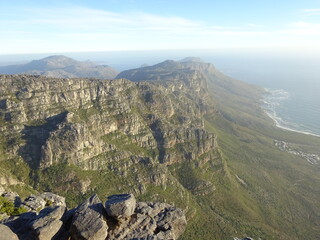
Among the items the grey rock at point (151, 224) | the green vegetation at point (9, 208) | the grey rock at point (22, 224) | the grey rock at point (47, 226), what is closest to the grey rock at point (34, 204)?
the green vegetation at point (9, 208)

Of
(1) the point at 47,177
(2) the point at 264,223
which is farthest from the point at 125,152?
(2) the point at 264,223

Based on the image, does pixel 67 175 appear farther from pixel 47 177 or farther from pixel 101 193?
pixel 101 193

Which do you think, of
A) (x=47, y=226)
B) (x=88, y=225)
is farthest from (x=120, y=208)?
(x=47, y=226)

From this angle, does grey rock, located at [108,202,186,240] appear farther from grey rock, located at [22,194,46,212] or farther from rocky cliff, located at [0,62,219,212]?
rocky cliff, located at [0,62,219,212]

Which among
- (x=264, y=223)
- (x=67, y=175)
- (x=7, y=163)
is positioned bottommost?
(x=264, y=223)

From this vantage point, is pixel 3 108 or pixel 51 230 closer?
pixel 51 230

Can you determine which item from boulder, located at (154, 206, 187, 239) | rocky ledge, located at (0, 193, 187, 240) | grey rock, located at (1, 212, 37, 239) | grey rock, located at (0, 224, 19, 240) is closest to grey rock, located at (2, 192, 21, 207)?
grey rock, located at (1, 212, 37, 239)

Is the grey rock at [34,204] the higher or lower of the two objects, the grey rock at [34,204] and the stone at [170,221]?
the lower

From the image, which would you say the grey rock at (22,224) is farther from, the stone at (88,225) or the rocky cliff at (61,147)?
the rocky cliff at (61,147)

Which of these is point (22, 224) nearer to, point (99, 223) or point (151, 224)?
point (99, 223)
